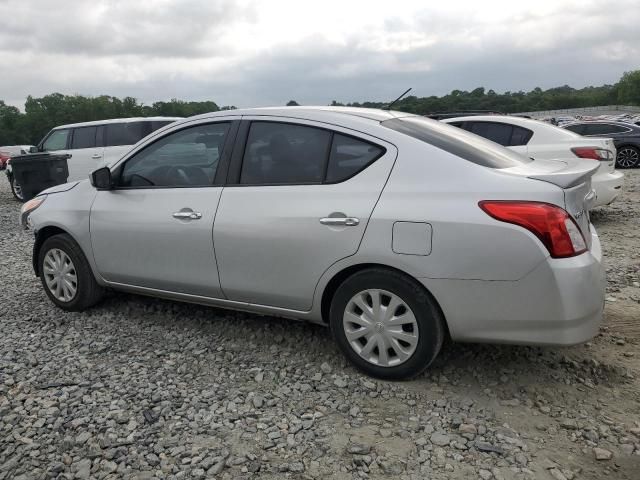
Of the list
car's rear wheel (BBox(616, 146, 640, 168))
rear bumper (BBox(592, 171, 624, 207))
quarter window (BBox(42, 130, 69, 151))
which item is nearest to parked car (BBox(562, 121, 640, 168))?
car's rear wheel (BBox(616, 146, 640, 168))

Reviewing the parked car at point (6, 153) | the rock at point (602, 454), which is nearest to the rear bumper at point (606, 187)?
the rock at point (602, 454)

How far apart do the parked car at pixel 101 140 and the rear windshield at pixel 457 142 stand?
31.1ft

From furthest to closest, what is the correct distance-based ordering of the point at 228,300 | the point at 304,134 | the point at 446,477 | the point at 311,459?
the point at 228,300, the point at 304,134, the point at 311,459, the point at 446,477

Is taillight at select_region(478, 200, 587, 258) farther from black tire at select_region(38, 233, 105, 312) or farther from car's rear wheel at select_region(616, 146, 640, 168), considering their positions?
car's rear wheel at select_region(616, 146, 640, 168)

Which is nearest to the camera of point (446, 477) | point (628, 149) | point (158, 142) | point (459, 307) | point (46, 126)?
point (446, 477)

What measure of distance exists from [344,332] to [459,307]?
29.0 inches

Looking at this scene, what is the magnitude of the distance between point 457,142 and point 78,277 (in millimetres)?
3164

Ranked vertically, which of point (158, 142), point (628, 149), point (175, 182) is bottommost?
point (628, 149)

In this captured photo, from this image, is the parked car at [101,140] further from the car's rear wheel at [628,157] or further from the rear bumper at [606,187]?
the car's rear wheel at [628,157]

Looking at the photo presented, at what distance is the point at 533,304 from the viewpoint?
291 centimetres

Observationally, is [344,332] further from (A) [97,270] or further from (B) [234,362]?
(A) [97,270]

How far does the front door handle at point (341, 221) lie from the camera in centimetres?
324

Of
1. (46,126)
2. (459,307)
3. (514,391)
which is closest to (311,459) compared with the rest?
(459,307)

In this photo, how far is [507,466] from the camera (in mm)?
2627
